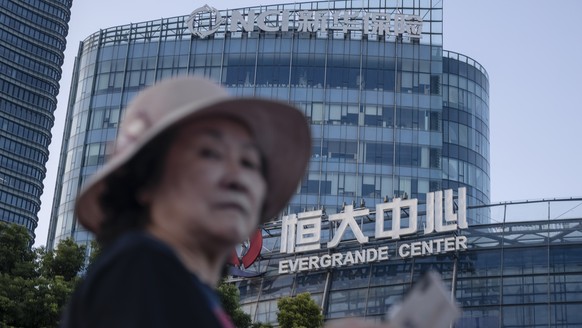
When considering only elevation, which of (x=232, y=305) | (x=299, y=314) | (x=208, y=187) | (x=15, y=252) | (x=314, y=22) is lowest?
(x=208, y=187)

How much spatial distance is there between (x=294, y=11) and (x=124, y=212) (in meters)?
74.1

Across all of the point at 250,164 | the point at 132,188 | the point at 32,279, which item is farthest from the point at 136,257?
the point at 32,279

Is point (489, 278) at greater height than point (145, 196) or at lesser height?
greater

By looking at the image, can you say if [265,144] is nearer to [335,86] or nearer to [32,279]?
[32,279]

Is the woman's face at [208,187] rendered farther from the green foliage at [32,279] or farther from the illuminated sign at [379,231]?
the illuminated sign at [379,231]

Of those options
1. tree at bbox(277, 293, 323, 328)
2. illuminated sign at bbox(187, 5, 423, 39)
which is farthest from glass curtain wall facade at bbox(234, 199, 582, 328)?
illuminated sign at bbox(187, 5, 423, 39)

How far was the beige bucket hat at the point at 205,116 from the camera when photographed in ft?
8.98

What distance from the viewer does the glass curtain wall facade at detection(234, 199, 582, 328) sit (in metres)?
42.2

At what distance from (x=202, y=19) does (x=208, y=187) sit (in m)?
74.6

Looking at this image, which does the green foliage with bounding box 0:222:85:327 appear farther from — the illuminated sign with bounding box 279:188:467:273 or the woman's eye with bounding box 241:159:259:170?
the woman's eye with bounding box 241:159:259:170

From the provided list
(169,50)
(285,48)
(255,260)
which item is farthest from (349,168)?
(255,260)

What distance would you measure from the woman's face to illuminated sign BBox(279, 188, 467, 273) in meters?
41.8

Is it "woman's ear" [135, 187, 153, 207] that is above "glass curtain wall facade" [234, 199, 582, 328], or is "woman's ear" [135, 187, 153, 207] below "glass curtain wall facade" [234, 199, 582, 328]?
below

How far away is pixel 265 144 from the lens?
2979 millimetres
